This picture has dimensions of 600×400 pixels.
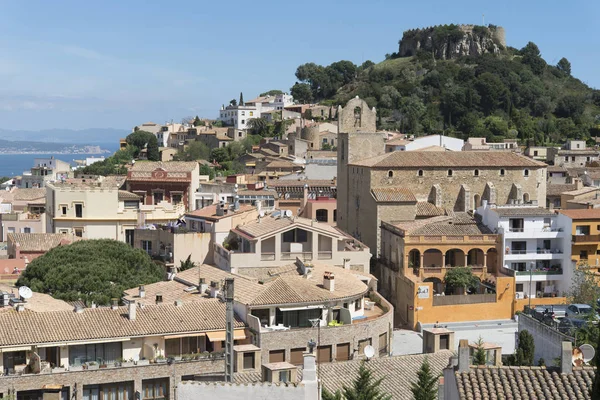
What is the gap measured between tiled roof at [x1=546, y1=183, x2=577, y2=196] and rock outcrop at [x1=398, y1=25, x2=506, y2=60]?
66.7 meters

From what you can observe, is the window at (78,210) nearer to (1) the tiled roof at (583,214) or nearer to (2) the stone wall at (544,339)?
(1) the tiled roof at (583,214)

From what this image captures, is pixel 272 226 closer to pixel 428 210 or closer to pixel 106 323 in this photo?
pixel 106 323

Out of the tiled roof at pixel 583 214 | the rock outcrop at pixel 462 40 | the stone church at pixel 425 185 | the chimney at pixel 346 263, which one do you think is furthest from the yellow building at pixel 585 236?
the rock outcrop at pixel 462 40

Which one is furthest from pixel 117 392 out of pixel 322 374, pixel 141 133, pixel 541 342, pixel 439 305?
pixel 141 133

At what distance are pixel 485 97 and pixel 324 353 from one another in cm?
8110

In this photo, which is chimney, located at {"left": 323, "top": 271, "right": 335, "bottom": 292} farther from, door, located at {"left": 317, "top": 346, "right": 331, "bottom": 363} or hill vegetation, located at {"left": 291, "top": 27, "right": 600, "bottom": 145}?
hill vegetation, located at {"left": 291, "top": 27, "right": 600, "bottom": 145}

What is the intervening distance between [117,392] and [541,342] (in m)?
12.4

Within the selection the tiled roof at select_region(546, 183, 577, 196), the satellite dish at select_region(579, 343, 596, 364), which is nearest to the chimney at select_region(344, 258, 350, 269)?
the satellite dish at select_region(579, 343, 596, 364)

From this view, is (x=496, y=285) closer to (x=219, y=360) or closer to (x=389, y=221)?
(x=389, y=221)

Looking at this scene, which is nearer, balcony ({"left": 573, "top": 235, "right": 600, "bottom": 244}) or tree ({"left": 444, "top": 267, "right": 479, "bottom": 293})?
tree ({"left": 444, "top": 267, "right": 479, "bottom": 293})

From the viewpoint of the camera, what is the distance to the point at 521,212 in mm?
42594

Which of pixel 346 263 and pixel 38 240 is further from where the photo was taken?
pixel 38 240

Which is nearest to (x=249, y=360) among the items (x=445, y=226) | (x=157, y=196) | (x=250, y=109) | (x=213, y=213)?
(x=213, y=213)

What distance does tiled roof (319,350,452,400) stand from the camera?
2333 centimetres
